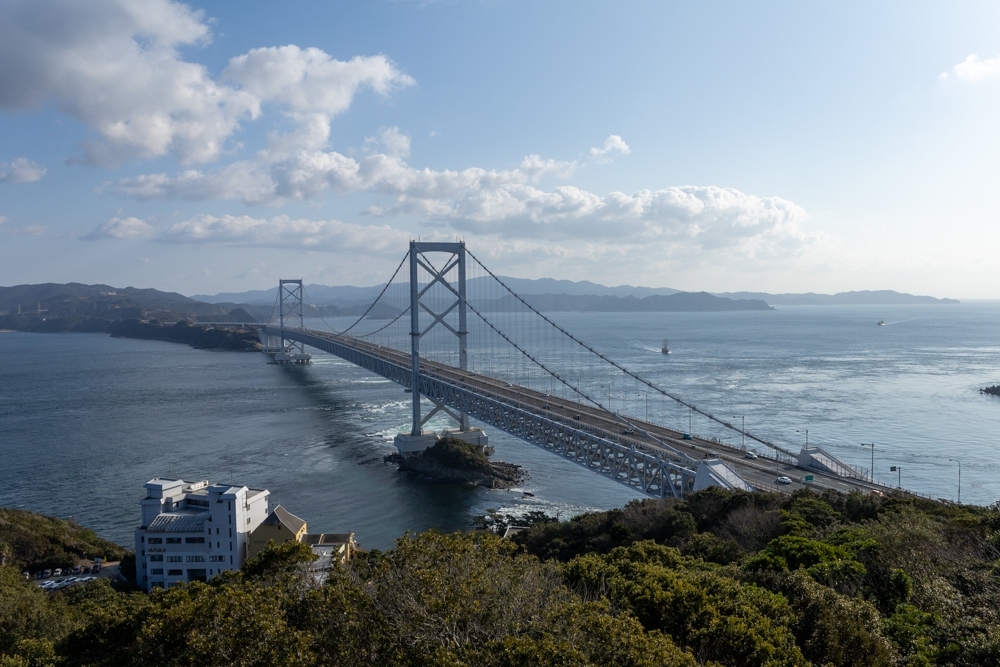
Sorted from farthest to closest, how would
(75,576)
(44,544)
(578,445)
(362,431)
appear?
1. (362,431)
2. (578,445)
3. (44,544)
4. (75,576)

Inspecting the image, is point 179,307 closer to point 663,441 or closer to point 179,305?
point 179,305

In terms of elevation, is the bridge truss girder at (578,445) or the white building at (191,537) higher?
the bridge truss girder at (578,445)

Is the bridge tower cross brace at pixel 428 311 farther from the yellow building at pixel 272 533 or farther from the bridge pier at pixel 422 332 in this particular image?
the yellow building at pixel 272 533

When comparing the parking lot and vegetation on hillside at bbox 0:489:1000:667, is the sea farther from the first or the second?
vegetation on hillside at bbox 0:489:1000:667

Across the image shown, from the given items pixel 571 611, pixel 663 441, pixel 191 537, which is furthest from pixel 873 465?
pixel 571 611

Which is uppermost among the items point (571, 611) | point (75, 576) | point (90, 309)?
point (90, 309)

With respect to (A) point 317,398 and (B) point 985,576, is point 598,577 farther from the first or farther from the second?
(A) point 317,398

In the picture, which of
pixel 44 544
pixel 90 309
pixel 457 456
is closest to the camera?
pixel 44 544

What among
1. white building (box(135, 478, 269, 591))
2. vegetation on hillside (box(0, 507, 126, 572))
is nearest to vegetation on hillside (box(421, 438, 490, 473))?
white building (box(135, 478, 269, 591))

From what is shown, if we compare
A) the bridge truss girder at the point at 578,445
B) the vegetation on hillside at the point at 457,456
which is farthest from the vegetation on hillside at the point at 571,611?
the vegetation on hillside at the point at 457,456
